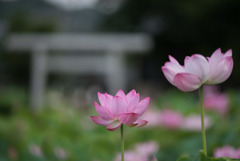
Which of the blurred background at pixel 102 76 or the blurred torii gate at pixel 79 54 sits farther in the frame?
the blurred torii gate at pixel 79 54

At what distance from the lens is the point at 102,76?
7316mm

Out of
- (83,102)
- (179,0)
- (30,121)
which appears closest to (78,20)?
(179,0)

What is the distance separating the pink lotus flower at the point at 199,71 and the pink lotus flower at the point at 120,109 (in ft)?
0.19

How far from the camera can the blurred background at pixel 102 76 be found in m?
0.86

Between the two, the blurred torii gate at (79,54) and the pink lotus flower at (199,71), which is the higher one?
the blurred torii gate at (79,54)

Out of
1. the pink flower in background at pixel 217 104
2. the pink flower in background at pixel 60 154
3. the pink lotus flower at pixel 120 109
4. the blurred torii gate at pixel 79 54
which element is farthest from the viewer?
the blurred torii gate at pixel 79 54

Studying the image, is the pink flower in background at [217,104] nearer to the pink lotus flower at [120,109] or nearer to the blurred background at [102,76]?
the blurred background at [102,76]

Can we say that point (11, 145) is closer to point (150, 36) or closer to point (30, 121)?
point (30, 121)

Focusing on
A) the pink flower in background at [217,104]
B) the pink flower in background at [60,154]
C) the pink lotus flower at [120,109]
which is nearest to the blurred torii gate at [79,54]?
the pink flower in background at [217,104]

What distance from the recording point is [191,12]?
11.0 m

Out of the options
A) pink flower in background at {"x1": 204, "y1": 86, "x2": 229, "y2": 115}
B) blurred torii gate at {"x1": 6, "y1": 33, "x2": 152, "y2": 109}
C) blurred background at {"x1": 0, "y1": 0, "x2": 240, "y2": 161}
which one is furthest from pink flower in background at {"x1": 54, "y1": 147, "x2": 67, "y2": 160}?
blurred torii gate at {"x1": 6, "y1": 33, "x2": 152, "y2": 109}

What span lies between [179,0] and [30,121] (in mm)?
10826

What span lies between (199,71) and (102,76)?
272 inches

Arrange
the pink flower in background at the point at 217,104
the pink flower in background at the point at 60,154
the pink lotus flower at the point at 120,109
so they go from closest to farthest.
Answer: the pink lotus flower at the point at 120,109 → the pink flower in background at the point at 60,154 → the pink flower in background at the point at 217,104
